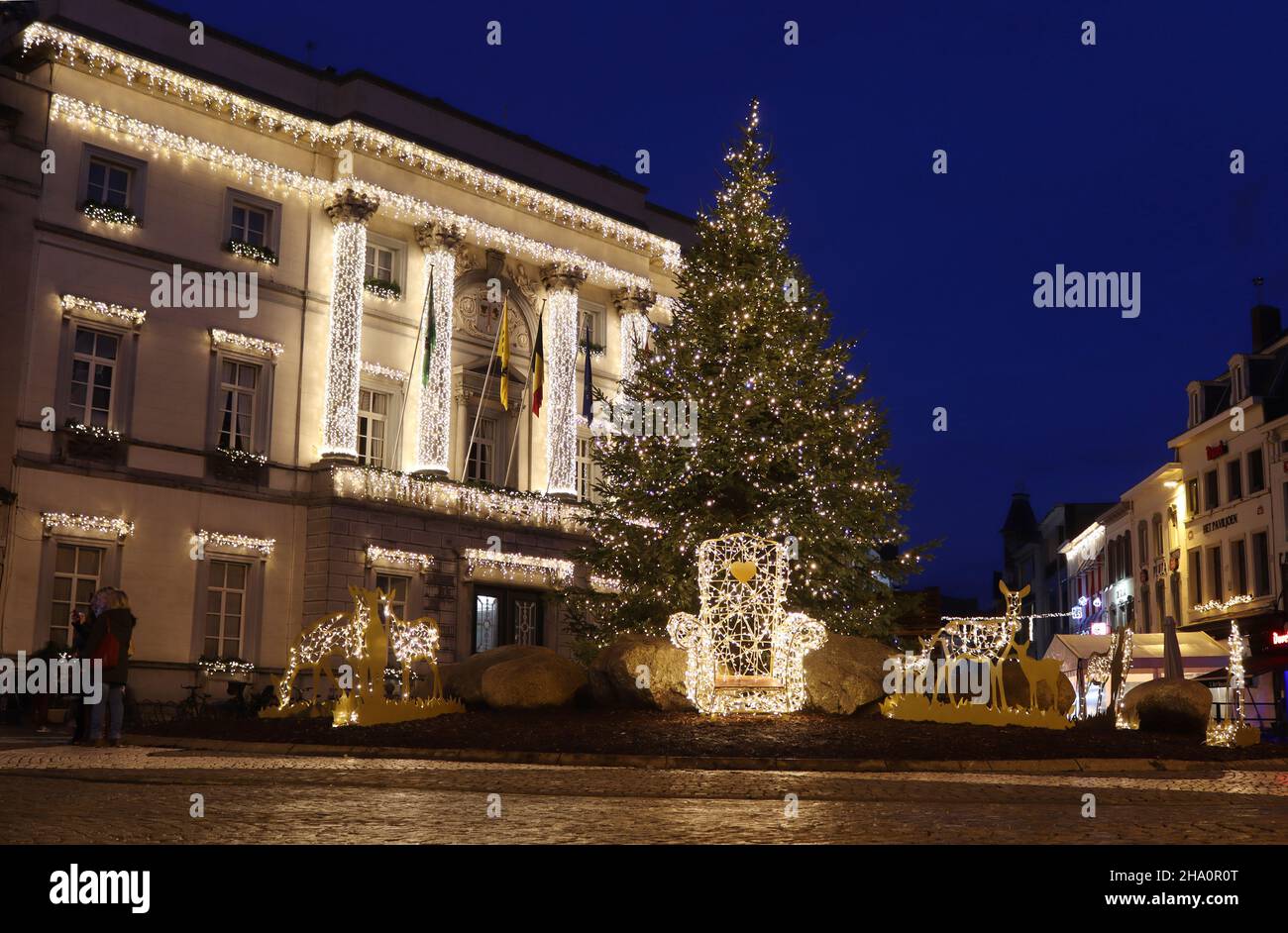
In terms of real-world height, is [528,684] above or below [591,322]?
below

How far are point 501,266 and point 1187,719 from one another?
24259 mm

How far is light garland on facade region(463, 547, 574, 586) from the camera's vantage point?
3444 centimetres

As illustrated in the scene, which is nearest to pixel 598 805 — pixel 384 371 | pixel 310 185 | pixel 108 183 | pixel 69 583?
pixel 69 583

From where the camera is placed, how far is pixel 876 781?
33.8 feet

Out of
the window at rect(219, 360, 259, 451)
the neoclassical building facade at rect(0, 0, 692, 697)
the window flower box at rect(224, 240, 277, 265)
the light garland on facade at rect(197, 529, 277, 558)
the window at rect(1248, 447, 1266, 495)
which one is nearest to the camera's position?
the neoclassical building facade at rect(0, 0, 692, 697)

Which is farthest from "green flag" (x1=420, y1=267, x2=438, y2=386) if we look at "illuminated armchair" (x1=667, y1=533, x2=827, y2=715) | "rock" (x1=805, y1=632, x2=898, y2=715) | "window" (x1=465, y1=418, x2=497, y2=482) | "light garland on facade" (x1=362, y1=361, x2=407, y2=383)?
"rock" (x1=805, y1=632, x2=898, y2=715)

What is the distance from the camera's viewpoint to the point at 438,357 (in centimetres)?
3444

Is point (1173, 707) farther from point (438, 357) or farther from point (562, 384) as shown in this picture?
point (562, 384)

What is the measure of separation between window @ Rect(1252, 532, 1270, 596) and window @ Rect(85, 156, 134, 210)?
35.8 meters

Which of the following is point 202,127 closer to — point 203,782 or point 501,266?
point 501,266

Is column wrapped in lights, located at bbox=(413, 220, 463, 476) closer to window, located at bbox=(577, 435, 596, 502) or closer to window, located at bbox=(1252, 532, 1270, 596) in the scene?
window, located at bbox=(577, 435, 596, 502)

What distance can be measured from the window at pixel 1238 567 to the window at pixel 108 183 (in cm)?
3660

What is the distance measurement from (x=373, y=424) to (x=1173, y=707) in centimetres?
2191
